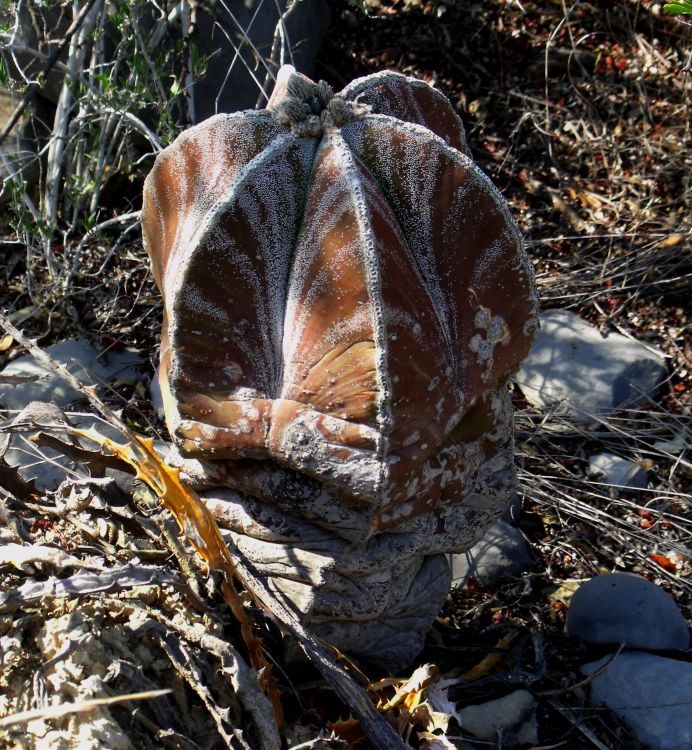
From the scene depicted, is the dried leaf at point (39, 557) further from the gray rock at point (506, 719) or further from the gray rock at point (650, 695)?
the gray rock at point (650, 695)

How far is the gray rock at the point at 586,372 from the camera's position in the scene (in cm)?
336

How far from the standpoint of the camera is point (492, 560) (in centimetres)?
272

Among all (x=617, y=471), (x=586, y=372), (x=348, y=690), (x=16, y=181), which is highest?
(x=16, y=181)

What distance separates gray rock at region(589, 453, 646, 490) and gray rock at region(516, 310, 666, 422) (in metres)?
0.18

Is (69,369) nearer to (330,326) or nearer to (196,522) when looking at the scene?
(196,522)

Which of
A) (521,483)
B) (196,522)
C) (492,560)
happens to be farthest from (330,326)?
(521,483)

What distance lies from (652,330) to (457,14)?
1976 mm

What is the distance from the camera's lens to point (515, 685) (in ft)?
7.67

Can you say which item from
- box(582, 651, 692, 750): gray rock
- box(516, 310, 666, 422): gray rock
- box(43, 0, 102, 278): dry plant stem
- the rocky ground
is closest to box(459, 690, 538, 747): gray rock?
the rocky ground

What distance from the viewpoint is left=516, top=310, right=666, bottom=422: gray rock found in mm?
3361

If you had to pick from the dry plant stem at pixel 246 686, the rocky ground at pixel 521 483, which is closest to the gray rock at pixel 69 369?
the rocky ground at pixel 521 483

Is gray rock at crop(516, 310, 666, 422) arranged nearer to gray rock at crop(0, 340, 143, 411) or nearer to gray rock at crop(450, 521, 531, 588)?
gray rock at crop(450, 521, 531, 588)

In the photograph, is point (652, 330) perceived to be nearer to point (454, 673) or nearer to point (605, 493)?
point (605, 493)

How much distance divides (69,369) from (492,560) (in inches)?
65.0
